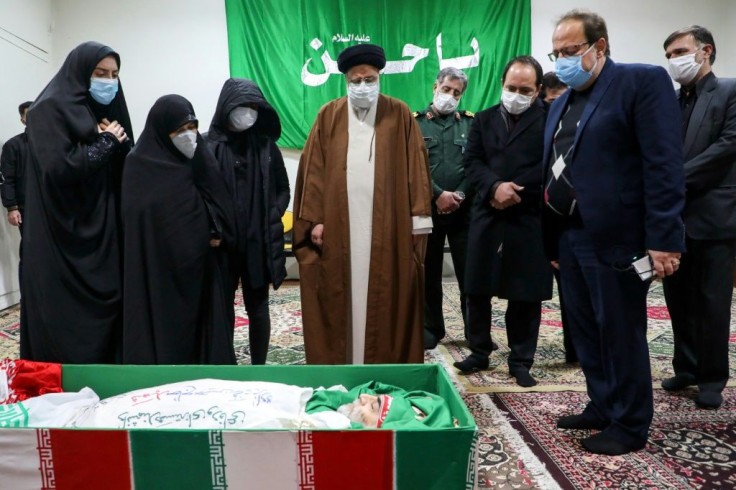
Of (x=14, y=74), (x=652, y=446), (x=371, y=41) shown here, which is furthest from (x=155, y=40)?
(x=652, y=446)

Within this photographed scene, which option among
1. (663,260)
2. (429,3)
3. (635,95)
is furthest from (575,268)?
(429,3)

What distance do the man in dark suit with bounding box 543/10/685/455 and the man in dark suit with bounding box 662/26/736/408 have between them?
0.65 meters

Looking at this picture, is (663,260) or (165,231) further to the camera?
(165,231)

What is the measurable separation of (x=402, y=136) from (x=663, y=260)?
1132mm

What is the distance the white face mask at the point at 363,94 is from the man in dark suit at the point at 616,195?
2.34ft

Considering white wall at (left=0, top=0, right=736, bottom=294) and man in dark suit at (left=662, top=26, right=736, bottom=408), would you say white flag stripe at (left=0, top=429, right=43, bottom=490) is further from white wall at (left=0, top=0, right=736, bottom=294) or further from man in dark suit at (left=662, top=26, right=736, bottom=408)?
white wall at (left=0, top=0, right=736, bottom=294)

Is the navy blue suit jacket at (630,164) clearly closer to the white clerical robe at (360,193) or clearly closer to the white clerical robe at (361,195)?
Result: the white clerical robe at (361,195)

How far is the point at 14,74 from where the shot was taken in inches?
183

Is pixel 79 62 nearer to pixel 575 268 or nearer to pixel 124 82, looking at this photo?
pixel 575 268

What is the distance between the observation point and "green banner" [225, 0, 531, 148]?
17.5 feet

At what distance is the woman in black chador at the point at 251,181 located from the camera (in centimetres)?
222

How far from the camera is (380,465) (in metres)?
1.17

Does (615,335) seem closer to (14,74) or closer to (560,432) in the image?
(560,432)

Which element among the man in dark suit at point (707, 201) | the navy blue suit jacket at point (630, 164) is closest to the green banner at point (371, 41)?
the man in dark suit at point (707, 201)
